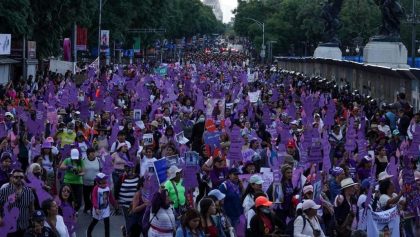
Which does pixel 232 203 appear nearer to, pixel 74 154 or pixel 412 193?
pixel 412 193

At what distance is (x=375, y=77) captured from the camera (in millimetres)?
38281

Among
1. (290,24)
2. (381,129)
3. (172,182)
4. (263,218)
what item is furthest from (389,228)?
(290,24)

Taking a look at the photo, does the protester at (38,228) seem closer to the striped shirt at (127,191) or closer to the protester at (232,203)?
the protester at (232,203)

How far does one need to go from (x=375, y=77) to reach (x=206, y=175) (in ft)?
85.2

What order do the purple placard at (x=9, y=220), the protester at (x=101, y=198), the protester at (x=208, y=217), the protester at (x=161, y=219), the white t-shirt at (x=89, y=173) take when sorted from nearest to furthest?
1. the protester at (x=208, y=217)
2. the purple placard at (x=9, y=220)
3. the protester at (x=161, y=219)
4. the protester at (x=101, y=198)
5. the white t-shirt at (x=89, y=173)

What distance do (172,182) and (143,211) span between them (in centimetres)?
45

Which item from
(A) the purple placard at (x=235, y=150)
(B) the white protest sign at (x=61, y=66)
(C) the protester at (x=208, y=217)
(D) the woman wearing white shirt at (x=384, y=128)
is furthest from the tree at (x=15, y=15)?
(C) the protester at (x=208, y=217)

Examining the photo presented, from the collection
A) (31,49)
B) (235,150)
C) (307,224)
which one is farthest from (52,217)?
(31,49)

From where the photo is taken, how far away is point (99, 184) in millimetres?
12156

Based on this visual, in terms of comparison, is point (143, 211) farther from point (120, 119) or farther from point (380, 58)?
point (380, 58)

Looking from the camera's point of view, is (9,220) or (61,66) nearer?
(9,220)

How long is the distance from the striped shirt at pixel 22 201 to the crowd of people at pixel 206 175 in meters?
0.01

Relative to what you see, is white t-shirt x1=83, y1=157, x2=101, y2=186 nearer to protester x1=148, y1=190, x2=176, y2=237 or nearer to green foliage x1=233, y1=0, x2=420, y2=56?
protester x1=148, y1=190, x2=176, y2=237

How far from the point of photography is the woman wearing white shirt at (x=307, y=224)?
360 inches
